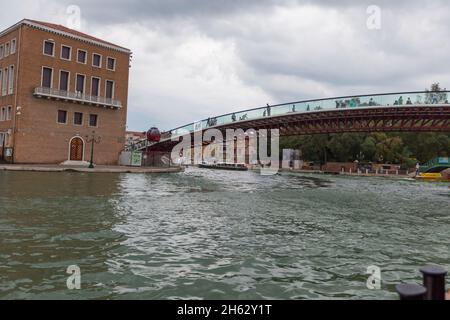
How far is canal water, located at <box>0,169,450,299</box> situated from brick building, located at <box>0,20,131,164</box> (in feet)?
83.8

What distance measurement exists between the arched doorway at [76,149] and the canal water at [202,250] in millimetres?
27096

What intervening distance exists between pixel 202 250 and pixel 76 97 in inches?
1363

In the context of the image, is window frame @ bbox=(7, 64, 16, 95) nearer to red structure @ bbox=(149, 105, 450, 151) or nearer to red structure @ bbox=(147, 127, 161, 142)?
red structure @ bbox=(147, 127, 161, 142)

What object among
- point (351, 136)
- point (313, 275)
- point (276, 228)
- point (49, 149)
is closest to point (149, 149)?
point (49, 149)

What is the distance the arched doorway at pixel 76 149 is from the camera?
38.3 metres

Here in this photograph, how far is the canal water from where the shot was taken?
5.14 metres

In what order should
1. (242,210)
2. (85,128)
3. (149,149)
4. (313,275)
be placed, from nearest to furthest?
(313,275) < (242,210) < (85,128) < (149,149)

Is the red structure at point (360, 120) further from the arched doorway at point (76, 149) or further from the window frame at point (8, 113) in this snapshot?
the window frame at point (8, 113)
